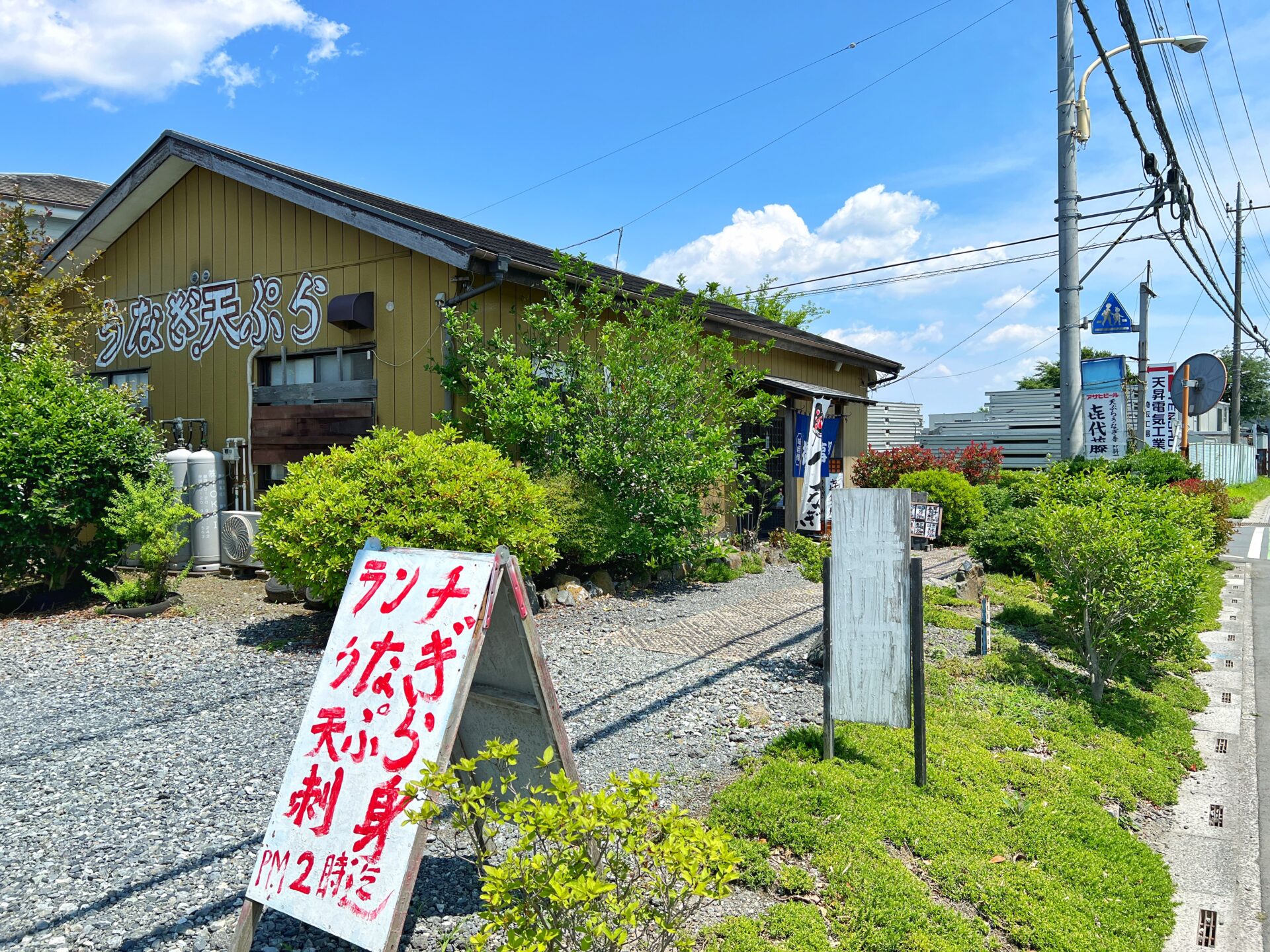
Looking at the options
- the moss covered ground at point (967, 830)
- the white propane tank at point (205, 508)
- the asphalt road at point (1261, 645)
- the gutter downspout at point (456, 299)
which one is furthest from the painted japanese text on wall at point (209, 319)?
the asphalt road at point (1261, 645)

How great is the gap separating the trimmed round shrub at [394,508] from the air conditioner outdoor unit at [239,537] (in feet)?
8.60

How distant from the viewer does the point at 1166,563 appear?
6105 mm

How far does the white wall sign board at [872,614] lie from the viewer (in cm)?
442

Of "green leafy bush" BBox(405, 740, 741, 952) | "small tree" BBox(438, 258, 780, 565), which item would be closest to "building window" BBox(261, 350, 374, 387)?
"small tree" BBox(438, 258, 780, 565)

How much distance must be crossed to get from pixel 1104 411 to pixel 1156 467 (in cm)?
298

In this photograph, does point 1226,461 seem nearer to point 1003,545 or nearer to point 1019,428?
point 1019,428

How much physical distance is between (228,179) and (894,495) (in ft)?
34.1

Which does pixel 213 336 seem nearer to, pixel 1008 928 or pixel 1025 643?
pixel 1025 643

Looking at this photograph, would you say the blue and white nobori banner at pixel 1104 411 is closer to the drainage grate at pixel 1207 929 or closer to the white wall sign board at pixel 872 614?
the white wall sign board at pixel 872 614

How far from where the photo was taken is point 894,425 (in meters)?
27.4

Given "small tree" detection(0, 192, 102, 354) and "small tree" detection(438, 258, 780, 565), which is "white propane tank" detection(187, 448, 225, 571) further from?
"small tree" detection(438, 258, 780, 565)

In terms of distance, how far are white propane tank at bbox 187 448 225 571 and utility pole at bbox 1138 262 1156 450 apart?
17225mm

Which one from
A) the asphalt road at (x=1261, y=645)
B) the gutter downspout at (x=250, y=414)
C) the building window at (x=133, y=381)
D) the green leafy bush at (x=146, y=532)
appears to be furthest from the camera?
the building window at (x=133, y=381)

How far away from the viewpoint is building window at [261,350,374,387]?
32.5 ft
